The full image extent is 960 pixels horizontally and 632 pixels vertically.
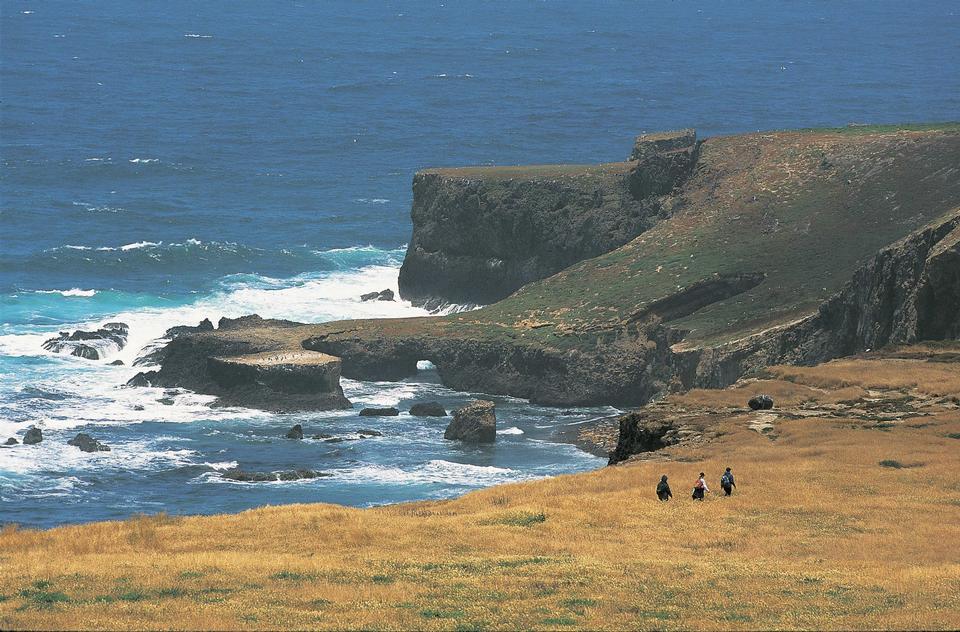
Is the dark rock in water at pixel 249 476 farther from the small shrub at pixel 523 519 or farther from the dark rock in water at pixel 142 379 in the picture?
the small shrub at pixel 523 519

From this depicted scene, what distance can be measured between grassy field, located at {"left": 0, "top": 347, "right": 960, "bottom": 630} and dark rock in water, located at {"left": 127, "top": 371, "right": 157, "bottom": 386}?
48.9m

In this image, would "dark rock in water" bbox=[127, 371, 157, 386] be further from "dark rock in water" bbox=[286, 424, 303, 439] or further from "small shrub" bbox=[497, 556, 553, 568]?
"small shrub" bbox=[497, 556, 553, 568]

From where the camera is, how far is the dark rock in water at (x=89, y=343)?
117188mm

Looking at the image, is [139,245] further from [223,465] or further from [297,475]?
[297,475]

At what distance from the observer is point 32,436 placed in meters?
93.8

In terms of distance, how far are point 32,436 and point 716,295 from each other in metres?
45.2

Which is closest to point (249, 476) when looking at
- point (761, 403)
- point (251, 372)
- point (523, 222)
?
point (251, 372)

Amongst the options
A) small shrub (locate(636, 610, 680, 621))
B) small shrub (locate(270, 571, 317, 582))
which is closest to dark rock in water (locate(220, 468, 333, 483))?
small shrub (locate(270, 571, 317, 582))

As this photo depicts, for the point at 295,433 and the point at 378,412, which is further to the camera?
the point at 378,412

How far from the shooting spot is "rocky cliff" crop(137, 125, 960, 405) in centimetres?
9756

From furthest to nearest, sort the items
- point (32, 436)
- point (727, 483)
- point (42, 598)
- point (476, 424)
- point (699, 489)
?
point (476, 424)
point (32, 436)
point (727, 483)
point (699, 489)
point (42, 598)

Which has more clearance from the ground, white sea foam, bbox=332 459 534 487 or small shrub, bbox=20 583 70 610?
white sea foam, bbox=332 459 534 487

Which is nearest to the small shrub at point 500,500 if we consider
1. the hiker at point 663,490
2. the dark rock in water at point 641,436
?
the hiker at point 663,490

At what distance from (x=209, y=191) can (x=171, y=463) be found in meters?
101
